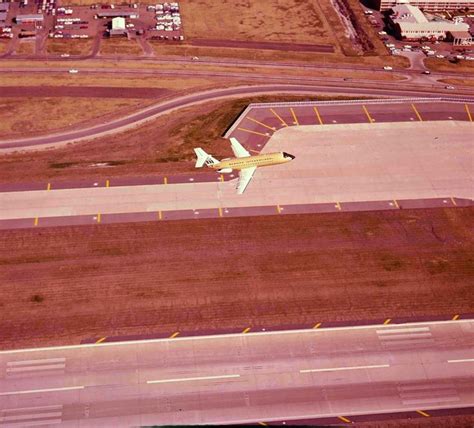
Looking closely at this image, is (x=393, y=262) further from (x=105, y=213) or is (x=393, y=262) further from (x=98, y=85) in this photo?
(x=98, y=85)

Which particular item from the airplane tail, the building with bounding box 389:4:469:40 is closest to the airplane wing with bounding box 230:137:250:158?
the airplane tail

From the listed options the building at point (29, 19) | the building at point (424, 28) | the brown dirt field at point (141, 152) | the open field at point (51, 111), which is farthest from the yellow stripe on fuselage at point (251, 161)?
the building at point (29, 19)

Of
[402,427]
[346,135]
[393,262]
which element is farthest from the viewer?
[346,135]

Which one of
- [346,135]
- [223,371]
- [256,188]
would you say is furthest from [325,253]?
[346,135]

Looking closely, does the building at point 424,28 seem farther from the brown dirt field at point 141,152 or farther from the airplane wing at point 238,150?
the airplane wing at point 238,150

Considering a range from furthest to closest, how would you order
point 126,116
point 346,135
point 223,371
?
point 126,116 < point 346,135 < point 223,371

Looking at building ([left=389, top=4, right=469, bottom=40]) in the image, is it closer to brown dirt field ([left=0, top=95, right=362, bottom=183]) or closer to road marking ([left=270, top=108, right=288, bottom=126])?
road marking ([left=270, top=108, right=288, bottom=126])

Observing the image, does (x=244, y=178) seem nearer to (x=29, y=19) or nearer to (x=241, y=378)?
(x=241, y=378)
